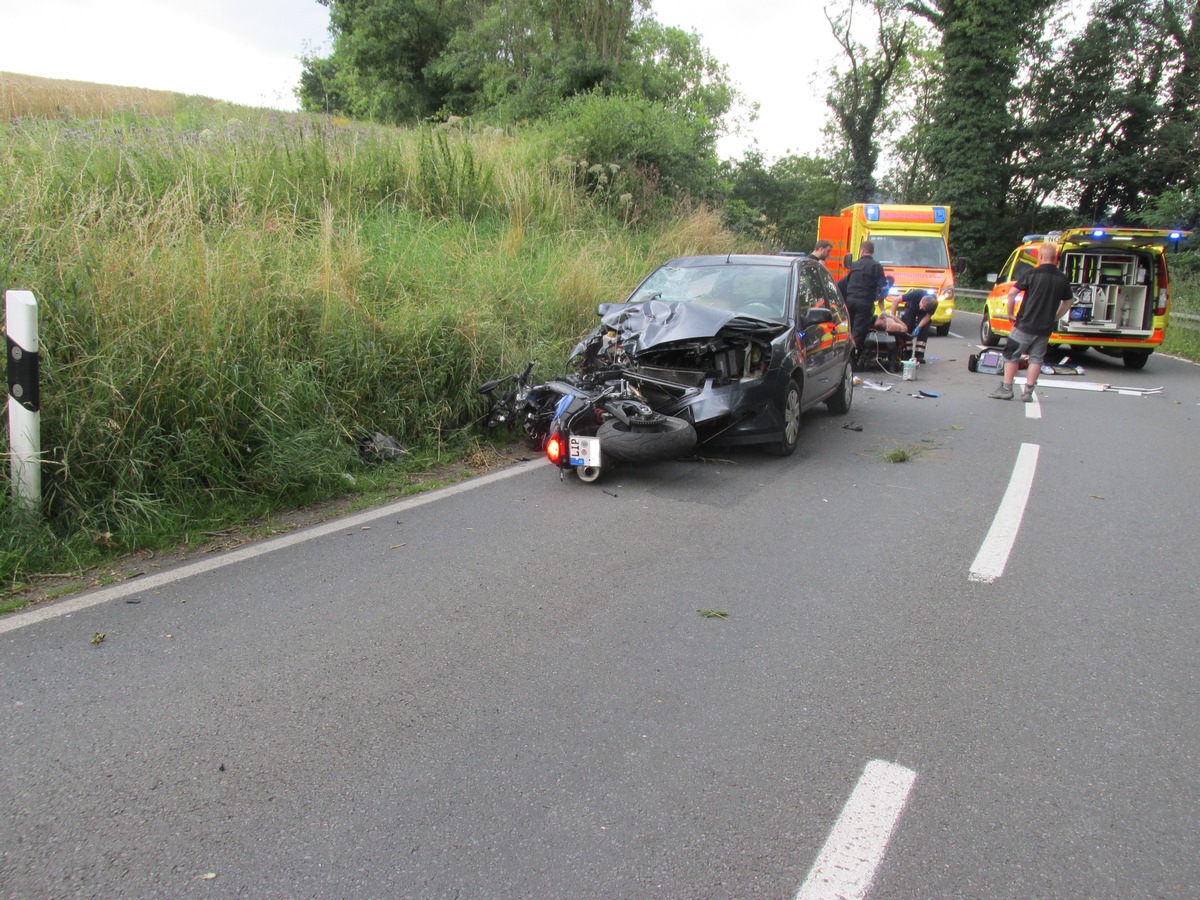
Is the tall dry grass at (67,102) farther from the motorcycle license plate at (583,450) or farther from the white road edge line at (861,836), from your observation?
the white road edge line at (861,836)

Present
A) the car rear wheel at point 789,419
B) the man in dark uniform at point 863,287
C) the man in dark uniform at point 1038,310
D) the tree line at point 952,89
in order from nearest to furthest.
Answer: the car rear wheel at point 789,419, the man in dark uniform at point 1038,310, the man in dark uniform at point 863,287, the tree line at point 952,89

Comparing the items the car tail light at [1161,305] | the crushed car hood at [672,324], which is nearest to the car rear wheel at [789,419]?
the crushed car hood at [672,324]

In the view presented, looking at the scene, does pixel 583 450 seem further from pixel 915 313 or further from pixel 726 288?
pixel 915 313

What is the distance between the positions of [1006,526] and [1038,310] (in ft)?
19.4

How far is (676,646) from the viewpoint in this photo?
12.8 ft

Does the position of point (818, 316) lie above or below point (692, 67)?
below

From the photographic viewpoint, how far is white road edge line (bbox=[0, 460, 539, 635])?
412cm

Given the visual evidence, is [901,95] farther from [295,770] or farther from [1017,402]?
[295,770]

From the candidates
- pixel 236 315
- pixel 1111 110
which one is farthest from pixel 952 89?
pixel 236 315

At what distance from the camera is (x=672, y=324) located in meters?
7.24

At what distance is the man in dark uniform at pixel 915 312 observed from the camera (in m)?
13.9

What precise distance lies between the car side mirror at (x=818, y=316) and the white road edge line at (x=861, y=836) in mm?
5656

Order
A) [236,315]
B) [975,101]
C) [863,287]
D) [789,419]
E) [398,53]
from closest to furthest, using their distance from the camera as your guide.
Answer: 1. [236,315]
2. [789,419]
3. [863,287]
4. [398,53]
5. [975,101]

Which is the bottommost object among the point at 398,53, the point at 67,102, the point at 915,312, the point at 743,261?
the point at 915,312
